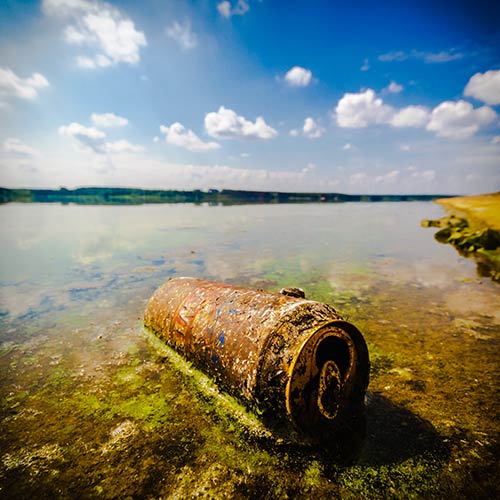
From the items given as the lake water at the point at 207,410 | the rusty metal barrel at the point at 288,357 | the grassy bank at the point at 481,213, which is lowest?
the grassy bank at the point at 481,213

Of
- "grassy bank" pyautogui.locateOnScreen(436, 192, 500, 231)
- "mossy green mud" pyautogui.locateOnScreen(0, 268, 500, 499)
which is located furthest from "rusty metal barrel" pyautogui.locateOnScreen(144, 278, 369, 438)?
"grassy bank" pyautogui.locateOnScreen(436, 192, 500, 231)

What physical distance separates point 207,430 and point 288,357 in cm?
108

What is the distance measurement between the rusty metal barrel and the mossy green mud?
30 centimetres

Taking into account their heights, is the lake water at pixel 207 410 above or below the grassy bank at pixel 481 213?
above

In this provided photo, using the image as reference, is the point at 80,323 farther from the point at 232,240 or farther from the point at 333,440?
the point at 232,240

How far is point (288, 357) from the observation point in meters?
2.35

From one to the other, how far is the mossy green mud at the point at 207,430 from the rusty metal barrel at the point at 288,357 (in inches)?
11.9

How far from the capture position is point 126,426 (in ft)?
8.91

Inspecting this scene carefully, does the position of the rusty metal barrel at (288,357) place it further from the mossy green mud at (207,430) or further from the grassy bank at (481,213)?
the grassy bank at (481,213)

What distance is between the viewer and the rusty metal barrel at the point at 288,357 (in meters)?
2.29

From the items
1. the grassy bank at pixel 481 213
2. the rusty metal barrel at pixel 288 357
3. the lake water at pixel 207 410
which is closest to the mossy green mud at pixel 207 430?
the lake water at pixel 207 410

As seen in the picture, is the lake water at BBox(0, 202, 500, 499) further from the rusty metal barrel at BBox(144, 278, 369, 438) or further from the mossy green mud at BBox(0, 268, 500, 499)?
the rusty metal barrel at BBox(144, 278, 369, 438)

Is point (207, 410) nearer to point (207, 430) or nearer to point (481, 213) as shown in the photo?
point (207, 430)

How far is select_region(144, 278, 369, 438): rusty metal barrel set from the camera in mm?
2291
